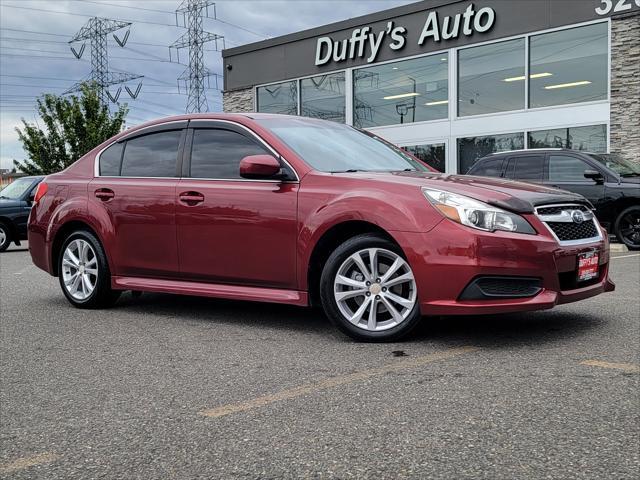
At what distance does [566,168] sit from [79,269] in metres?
9.00

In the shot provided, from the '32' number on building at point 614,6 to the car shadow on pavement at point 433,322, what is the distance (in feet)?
48.5

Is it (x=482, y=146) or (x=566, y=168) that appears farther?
(x=482, y=146)

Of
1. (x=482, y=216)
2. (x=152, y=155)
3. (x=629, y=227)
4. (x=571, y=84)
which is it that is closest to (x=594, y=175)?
(x=629, y=227)

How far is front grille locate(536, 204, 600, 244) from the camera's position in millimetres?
4738

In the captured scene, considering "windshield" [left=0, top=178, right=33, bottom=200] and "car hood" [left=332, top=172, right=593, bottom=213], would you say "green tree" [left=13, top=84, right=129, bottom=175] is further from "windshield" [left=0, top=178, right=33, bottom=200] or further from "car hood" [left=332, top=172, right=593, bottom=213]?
"car hood" [left=332, top=172, right=593, bottom=213]

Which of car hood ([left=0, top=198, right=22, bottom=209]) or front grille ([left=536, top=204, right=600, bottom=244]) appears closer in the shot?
front grille ([left=536, top=204, right=600, bottom=244])

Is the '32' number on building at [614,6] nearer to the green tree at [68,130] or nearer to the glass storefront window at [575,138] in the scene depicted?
the glass storefront window at [575,138]

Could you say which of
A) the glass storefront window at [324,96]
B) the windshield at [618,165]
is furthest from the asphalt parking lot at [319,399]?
the glass storefront window at [324,96]

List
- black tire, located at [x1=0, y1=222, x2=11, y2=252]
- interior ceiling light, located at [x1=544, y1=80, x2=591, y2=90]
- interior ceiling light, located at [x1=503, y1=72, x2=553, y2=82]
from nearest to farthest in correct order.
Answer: black tire, located at [x1=0, y1=222, x2=11, y2=252] → interior ceiling light, located at [x1=544, y1=80, x2=591, y2=90] → interior ceiling light, located at [x1=503, y1=72, x2=553, y2=82]

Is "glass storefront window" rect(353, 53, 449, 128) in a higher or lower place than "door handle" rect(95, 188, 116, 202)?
higher

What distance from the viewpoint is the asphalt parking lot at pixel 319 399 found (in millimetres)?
A: 2762

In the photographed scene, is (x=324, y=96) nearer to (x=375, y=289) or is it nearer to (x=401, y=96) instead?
(x=401, y=96)

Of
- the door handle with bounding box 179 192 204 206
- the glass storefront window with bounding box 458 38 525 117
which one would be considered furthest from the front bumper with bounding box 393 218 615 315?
the glass storefront window with bounding box 458 38 525 117

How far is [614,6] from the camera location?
18.4 metres
